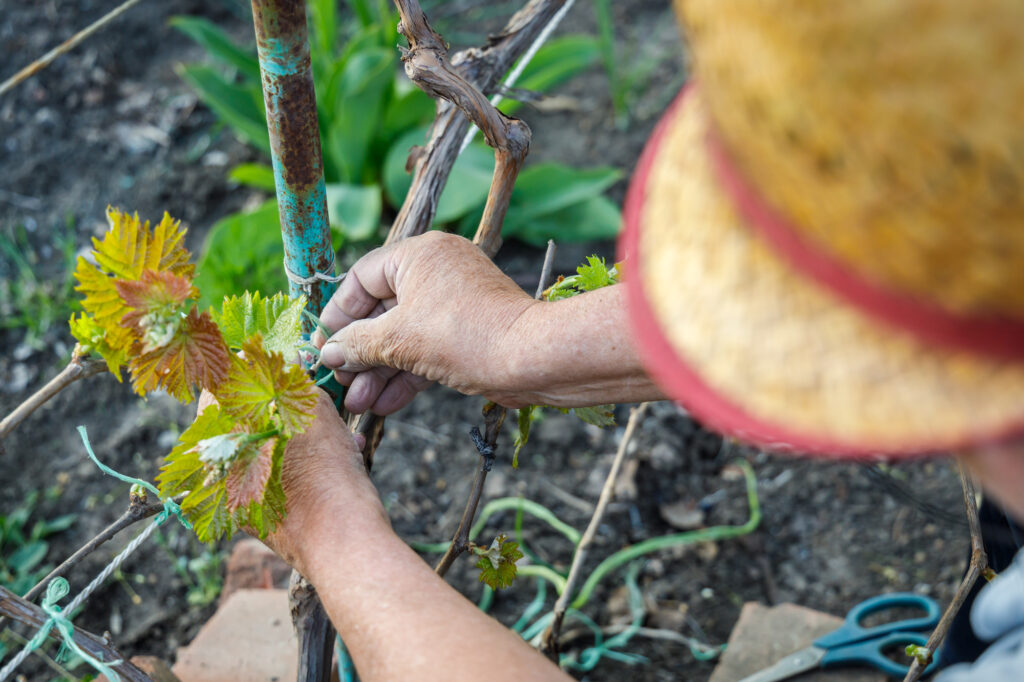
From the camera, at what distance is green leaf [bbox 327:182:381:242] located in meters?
2.40

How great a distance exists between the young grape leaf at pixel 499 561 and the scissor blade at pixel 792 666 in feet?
1.97

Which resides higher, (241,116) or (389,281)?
(389,281)

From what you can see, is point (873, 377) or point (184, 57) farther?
point (184, 57)

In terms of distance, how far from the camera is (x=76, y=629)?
91 centimetres

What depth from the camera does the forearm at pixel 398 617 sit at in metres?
0.84

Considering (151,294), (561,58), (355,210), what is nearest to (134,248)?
(151,294)

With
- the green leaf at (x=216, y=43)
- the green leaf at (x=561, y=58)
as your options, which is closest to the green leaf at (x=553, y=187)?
the green leaf at (x=561, y=58)

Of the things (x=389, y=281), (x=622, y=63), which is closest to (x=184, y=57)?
(x=622, y=63)

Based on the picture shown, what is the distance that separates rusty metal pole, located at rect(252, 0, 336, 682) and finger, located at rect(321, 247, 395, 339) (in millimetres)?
37

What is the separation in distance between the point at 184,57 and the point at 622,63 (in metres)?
1.73

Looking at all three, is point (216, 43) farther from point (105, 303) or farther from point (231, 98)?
point (105, 303)

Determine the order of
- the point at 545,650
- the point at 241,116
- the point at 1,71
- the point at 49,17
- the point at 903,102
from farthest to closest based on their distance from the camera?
the point at 49,17 < the point at 1,71 < the point at 241,116 < the point at 545,650 < the point at 903,102

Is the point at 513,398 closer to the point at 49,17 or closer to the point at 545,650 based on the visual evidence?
the point at 545,650

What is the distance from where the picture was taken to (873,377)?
0.55m
